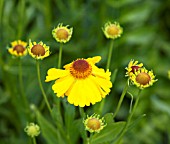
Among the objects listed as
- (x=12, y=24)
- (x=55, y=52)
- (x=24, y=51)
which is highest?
(x=24, y=51)

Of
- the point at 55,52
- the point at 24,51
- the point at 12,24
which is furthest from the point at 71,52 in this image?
the point at 24,51

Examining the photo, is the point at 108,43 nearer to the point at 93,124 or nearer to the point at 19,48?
the point at 19,48

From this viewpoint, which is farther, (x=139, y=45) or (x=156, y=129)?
(x=139, y=45)

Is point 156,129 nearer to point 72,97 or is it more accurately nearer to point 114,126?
point 114,126

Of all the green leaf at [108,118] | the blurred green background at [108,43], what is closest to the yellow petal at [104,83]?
the green leaf at [108,118]

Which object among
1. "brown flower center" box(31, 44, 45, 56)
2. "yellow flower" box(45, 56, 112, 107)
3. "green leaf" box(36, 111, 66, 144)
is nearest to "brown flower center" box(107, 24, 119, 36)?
"yellow flower" box(45, 56, 112, 107)

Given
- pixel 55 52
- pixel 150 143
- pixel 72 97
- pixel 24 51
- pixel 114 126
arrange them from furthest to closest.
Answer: pixel 55 52
pixel 150 143
pixel 24 51
pixel 114 126
pixel 72 97

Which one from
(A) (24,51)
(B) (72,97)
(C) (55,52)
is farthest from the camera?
(C) (55,52)

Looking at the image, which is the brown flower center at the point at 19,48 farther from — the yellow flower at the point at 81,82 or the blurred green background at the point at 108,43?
the blurred green background at the point at 108,43
